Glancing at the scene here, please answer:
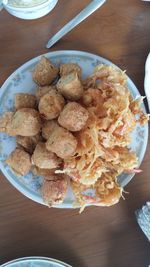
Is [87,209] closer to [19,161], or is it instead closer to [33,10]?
[19,161]

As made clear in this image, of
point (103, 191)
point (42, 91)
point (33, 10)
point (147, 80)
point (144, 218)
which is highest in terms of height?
point (33, 10)

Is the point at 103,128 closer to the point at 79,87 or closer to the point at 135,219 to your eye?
the point at 79,87

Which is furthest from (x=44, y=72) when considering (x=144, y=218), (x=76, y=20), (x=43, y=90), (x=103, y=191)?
(x=144, y=218)

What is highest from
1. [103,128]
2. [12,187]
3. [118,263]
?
[103,128]

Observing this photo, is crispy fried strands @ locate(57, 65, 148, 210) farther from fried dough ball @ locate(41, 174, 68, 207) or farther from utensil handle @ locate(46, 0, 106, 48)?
utensil handle @ locate(46, 0, 106, 48)

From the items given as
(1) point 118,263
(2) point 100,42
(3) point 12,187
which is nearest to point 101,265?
(1) point 118,263
